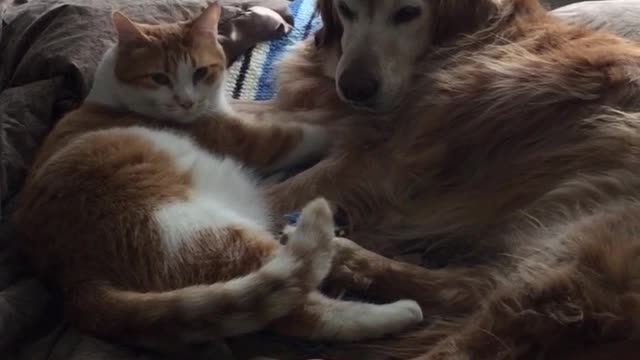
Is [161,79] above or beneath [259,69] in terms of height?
above

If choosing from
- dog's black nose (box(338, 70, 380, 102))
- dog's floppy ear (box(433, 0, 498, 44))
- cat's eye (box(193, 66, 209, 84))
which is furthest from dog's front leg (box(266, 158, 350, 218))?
dog's floppy ear (box(433, 0, 498, 44))

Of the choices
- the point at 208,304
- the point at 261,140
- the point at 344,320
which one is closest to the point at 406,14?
the point at 261,140

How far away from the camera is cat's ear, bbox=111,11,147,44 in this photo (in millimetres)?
1662

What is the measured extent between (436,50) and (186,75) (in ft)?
1.71

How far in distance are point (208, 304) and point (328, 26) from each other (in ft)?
Answer: 3.21

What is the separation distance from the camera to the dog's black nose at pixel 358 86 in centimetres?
178

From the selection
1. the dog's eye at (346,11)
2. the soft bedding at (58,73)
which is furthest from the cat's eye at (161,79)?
the dog's eye at (346,11)

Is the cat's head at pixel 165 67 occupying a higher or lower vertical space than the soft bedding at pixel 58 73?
higher

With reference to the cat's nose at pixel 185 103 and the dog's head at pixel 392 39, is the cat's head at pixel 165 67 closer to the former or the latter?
the cat's nose at pixel 185 103

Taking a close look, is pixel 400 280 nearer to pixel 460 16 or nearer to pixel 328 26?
pixel 460 16

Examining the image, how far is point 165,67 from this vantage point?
5.59 feet

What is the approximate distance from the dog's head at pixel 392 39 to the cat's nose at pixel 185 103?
1.06ft

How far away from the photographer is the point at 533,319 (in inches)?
48.9

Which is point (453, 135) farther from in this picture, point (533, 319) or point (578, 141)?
point (533, 319)
